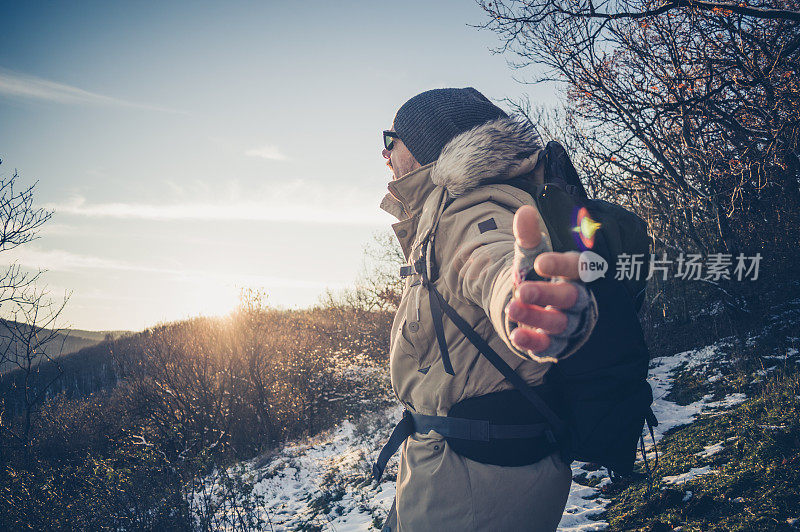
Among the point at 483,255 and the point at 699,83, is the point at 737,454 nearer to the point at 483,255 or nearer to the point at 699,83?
the point at 483,255

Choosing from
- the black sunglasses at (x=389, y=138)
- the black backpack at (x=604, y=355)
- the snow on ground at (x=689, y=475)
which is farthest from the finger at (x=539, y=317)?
the snow on ground at (x=689, y=475)

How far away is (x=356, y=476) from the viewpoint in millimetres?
6406

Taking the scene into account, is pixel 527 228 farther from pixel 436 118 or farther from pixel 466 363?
pixel 436 118

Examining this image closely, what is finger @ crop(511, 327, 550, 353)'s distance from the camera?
70 cm

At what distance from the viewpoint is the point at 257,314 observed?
10344mm

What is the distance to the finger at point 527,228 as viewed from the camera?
70 centimetres

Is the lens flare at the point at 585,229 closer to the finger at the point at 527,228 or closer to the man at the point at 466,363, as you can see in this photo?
the man at the point at 466,363

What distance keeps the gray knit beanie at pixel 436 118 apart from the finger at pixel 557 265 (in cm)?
123

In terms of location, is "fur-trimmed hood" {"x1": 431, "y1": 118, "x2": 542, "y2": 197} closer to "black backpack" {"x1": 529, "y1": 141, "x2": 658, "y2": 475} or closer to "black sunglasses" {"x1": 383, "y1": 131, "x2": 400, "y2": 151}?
"black backpack" {"x1": 529, "y1": 141, "x2": 658, "y2": 475}

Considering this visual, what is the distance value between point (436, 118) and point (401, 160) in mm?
262

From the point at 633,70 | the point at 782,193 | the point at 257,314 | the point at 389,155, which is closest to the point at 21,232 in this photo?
the point at 257,314

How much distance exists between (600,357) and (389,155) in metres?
1.46

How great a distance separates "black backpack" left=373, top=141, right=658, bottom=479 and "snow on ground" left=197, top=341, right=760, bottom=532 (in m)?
2.50

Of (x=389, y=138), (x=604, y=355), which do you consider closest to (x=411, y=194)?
(x=389, y=138)
